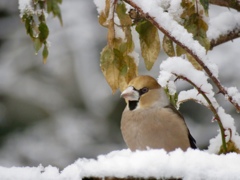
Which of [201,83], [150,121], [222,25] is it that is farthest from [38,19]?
[222,25]

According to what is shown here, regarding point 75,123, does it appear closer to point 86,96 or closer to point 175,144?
point 86,96

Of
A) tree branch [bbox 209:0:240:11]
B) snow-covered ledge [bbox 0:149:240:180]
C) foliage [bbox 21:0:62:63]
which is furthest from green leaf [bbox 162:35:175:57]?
snow-covered ledge [bbox 0:149:240:180]

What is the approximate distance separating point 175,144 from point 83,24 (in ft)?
17.2

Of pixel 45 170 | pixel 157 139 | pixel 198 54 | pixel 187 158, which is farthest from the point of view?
pixel 157 139

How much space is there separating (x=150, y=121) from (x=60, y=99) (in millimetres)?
5196

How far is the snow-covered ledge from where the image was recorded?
1.87 metres

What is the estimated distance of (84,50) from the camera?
8.59m

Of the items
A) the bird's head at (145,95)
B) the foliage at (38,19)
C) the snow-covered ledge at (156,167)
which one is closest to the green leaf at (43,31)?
the foliage at (38,19)

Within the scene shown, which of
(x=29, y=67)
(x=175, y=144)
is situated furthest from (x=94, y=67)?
(x=175, y=144)

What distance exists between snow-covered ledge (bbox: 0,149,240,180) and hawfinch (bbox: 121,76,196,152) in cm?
138

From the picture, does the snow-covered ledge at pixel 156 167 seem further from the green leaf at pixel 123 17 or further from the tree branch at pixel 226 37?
the tree branch at pixel 226 37

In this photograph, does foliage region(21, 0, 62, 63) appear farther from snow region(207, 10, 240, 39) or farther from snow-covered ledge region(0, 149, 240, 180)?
snow-covered ledge region(0, 149, 240, 180)

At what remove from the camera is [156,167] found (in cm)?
188

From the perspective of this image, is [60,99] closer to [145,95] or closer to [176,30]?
[145,95]
